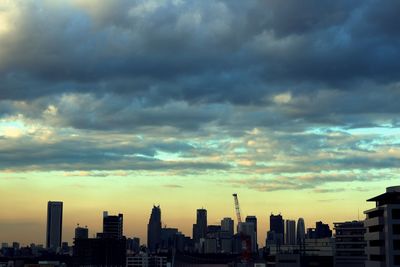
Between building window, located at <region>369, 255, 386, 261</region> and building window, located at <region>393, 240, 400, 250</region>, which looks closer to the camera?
building window, located at <region>393, 240, 400, 250</region>

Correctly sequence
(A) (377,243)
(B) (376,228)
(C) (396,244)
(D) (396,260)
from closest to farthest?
(D) (396,260) < (C) (396,244) < (A) (377,243) < (B) (376,228)

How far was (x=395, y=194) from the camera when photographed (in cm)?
16650

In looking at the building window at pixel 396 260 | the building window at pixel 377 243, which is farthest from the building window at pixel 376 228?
the building window at pixel 396 260

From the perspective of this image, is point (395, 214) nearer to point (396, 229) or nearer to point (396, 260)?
point (396, 229)

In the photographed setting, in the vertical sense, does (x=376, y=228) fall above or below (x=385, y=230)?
above

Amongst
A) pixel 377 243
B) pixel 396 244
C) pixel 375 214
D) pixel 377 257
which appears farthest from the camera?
pixel 375 214

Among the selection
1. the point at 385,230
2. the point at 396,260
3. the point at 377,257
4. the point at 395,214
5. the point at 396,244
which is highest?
the point at 395,214

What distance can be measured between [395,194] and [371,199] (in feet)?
29.0

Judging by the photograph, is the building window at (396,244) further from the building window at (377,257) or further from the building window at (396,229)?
the building window at (377,257)

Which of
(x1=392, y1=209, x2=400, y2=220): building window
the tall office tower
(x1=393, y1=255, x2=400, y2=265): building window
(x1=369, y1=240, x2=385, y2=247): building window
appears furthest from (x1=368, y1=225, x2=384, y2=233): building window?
(x1=393, y1=255, x2=400, y2=265): building window

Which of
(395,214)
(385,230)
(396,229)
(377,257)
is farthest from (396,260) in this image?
(395,214)

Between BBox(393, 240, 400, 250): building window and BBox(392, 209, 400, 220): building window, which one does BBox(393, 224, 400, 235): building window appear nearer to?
BBox(392, 209, 400, 220): building window

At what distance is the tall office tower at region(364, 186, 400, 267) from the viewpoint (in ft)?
517

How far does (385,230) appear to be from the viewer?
160125 millimetres
